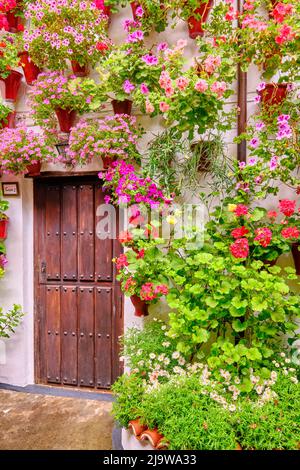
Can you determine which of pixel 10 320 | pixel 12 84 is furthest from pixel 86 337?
pixel 12 84

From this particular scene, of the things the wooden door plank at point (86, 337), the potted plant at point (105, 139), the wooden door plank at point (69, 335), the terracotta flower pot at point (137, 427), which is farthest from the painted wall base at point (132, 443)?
the potted plant at point (105, 139)

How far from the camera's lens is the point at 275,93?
2676 mm

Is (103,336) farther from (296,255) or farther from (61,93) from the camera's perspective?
(61,93)

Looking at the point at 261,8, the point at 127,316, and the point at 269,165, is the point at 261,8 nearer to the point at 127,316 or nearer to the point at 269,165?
the point at 269,165

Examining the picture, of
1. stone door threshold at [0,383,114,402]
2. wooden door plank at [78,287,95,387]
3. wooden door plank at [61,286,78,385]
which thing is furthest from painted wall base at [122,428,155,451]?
wooden door plank at [61,286,78,385]

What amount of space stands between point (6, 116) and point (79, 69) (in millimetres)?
862

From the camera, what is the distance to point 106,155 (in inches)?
117

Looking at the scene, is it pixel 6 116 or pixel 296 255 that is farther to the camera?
pixel 6 116

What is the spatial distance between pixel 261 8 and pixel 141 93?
1249mm

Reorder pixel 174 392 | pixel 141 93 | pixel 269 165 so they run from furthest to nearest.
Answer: pixel 141 93 → pixel 269 165 → pixel 174 392

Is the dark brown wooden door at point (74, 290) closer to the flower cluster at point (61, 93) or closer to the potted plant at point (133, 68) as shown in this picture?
the flower cluster at point (61, 93)

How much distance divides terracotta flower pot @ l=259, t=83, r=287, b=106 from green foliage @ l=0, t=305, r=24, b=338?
2922 mm

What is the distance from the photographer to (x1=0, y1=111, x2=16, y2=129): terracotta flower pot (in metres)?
3.50

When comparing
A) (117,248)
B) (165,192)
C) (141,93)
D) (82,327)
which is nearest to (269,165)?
(165,192)
